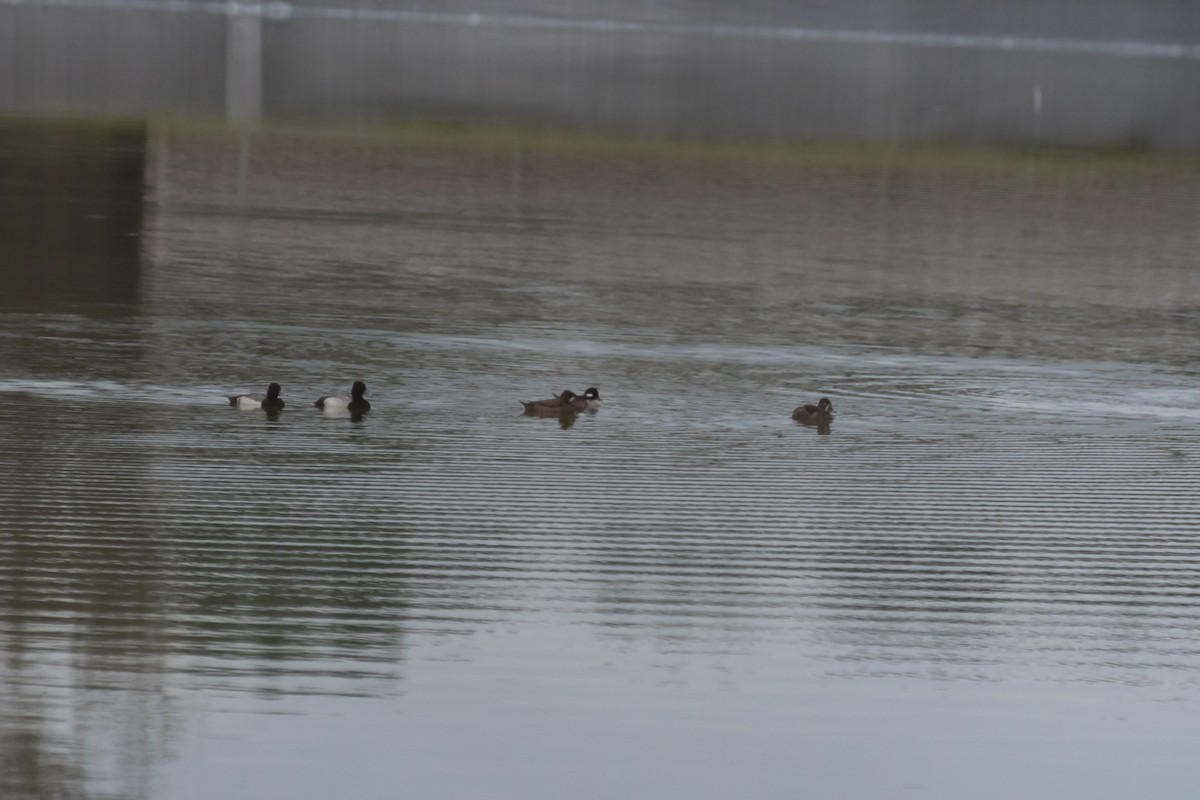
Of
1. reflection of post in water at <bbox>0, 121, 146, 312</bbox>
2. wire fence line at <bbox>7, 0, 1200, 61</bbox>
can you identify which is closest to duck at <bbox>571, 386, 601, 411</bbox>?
reflection of post in water at <bbox>0, 121, 146, 312</bbox>

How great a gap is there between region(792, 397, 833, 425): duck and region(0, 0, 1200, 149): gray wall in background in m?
32.6

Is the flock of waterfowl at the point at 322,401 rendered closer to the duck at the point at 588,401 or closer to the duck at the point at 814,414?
the duck at the point at 588,401

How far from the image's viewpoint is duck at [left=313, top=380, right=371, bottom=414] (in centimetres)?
1539

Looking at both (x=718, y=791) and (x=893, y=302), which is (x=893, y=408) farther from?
(x=718, y=791)

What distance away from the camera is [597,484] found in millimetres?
13250

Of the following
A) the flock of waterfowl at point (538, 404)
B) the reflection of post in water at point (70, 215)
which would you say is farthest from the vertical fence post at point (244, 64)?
the flock of waterfowl at point (538, 404)

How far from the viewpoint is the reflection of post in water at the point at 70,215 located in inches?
838

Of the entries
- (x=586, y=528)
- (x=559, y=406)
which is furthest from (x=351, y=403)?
(x=586, y=528)

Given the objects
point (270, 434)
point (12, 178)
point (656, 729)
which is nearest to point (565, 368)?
point (270, 434)

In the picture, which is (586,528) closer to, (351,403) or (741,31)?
(351,403)

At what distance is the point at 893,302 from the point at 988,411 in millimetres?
6816

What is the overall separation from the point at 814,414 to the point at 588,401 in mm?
1626

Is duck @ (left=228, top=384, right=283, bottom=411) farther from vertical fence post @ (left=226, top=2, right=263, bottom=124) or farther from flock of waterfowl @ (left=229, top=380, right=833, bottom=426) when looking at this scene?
vertical fence post @ (left=226, top=2, right=263, bottom=124)

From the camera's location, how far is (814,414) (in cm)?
1577
